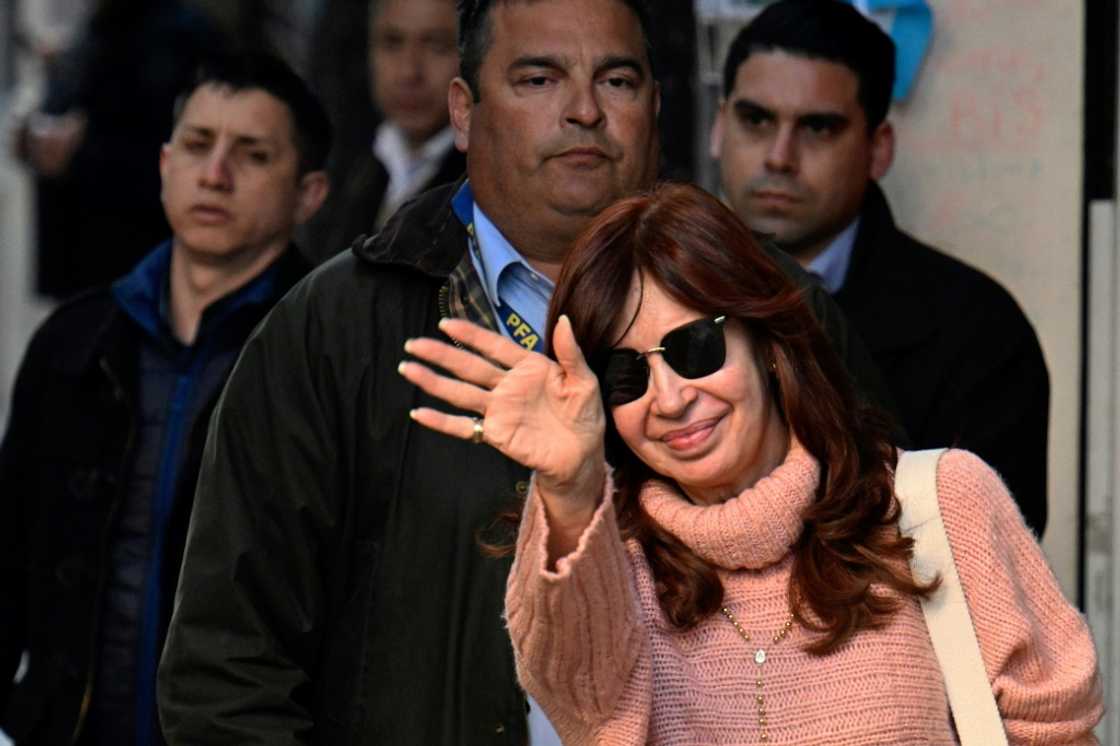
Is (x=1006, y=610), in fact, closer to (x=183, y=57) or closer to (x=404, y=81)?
(x=404, y=81)

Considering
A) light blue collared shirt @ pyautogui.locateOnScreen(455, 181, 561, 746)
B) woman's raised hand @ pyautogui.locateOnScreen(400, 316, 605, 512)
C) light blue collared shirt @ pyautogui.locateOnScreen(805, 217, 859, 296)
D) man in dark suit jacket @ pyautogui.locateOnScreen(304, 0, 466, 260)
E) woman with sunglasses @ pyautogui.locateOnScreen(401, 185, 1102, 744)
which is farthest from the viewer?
man in dark suit jacket @ pyautogui.locateOnScreen(304, 0, 466, 260)

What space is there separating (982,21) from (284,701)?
10.3 ft

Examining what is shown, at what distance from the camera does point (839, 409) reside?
3934 millimetres

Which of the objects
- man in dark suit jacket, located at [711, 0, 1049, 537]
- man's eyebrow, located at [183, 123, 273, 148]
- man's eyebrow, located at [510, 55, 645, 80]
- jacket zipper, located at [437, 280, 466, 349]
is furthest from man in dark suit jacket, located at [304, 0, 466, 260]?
jacket zipper, located at [437, 280, 466, 349]

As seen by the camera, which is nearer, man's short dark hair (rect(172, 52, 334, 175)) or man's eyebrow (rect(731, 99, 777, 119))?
man's eyebrow (rect(731, 99, 777, 119))

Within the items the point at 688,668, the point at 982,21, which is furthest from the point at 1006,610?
the point at 982,21

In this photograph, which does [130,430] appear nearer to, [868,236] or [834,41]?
[868,236]

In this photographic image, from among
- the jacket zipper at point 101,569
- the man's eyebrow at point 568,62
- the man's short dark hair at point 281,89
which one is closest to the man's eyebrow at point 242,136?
the man's short dark hair at point 281,89

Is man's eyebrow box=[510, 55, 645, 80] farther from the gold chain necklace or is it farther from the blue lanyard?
the gold chain necklace

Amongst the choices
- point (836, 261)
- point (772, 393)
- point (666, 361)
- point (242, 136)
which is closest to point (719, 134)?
point (836, 261)

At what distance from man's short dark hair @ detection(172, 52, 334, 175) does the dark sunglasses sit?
268cm

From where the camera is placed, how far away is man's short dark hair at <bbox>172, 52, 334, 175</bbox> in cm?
630

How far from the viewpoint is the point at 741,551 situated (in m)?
3.77

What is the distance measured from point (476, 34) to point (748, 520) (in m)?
1.43
